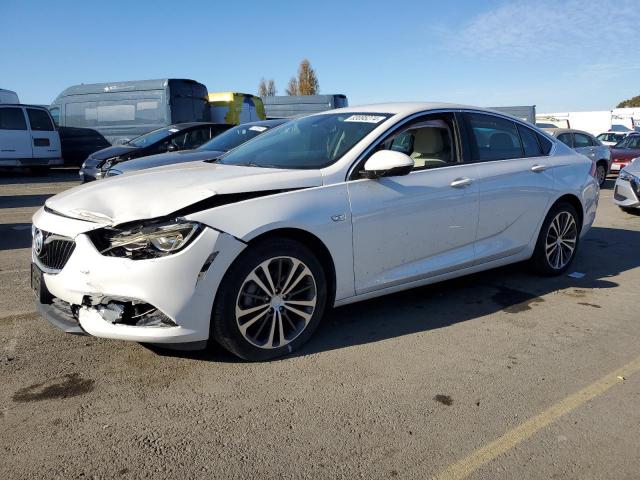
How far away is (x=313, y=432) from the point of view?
2.67 meters

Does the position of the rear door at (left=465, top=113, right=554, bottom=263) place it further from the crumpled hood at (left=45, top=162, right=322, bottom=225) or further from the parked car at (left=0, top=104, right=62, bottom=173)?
the parked car at (left=0, top=104, right=62, bottom=173)

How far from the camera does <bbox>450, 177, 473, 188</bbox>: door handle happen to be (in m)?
4.22

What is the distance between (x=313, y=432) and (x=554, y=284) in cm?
339

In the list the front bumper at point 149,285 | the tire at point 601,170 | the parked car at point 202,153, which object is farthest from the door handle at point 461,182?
the tire at point 601,170

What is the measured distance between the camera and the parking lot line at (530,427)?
242 cm

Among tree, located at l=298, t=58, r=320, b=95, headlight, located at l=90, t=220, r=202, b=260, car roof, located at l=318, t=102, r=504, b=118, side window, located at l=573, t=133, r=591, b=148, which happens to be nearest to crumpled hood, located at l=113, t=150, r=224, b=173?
car roof, located at l=318, t=102, r=504, b=118

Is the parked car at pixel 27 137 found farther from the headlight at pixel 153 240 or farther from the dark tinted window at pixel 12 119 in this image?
the headlight at pixel 153 240

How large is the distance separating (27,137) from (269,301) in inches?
559

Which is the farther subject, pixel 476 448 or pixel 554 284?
pixel 554 284

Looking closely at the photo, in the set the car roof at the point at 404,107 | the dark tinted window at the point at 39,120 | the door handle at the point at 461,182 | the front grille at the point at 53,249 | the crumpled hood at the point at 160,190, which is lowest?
the front grille at the point at 53,249

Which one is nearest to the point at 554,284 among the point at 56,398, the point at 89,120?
the point at 56,398

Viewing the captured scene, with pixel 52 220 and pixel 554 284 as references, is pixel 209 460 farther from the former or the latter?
pixel 554 284

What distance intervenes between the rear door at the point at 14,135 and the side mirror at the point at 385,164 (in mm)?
14034

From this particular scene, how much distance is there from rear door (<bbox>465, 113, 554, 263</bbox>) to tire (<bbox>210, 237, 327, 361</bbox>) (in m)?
1.69
